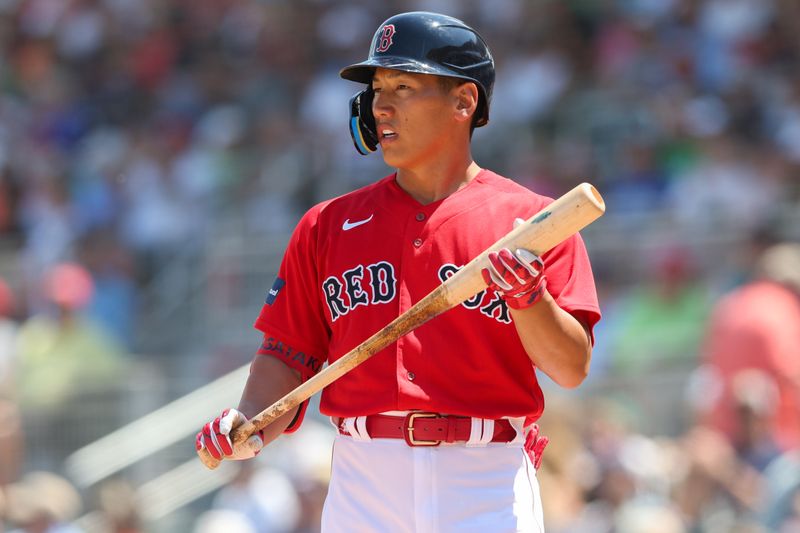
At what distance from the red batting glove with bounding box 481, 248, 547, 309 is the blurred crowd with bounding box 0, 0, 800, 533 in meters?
2.99

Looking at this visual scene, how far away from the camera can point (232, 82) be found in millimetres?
12188

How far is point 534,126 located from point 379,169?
1199 millimetres

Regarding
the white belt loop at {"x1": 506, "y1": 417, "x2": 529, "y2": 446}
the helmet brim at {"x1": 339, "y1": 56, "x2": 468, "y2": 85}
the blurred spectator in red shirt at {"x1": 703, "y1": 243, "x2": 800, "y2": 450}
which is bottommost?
the blurred spectator in red shirt at {"x1": 703, "y1": 243, "x2": 800, "y2": 450}

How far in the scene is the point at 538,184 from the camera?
9156 mm

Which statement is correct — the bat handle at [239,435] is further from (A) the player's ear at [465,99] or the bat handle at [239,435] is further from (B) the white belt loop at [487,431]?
(A) the player's ear at [465,99]

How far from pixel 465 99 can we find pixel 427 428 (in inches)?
34.8

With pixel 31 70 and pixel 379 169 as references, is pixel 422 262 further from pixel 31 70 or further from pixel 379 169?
pixel 31 70

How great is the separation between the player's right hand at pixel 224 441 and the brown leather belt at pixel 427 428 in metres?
0.34

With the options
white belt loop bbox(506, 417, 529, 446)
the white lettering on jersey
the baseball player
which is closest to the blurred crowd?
white belt loop bbox(506, 417, 529, 446)

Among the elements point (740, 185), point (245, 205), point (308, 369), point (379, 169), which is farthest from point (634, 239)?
point (308, 369)

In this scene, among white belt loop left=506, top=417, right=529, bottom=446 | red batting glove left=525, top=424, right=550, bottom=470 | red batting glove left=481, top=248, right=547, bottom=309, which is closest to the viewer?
red batting glove left=481, top=248, right=547, bottom=309

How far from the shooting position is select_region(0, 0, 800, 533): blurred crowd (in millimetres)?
6484

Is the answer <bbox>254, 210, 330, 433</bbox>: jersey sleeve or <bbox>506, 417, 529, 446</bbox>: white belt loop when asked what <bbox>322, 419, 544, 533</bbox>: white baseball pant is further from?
<bbox>254, 210, 330, 433</bbox>: jersey sleeve

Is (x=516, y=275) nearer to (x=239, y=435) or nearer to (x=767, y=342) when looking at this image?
(x=239, y=435)
